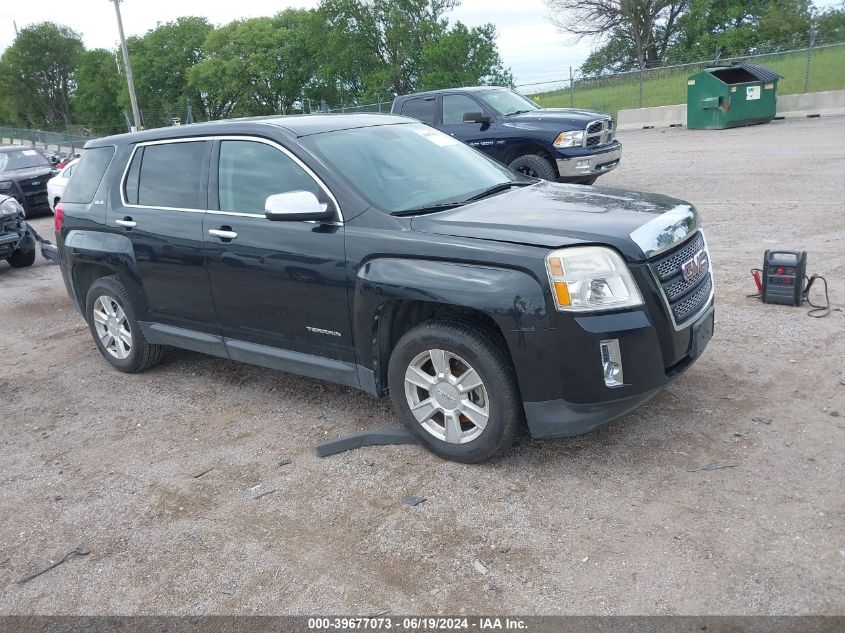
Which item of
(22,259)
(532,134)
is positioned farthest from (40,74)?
(532,134)

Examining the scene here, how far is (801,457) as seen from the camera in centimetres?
382

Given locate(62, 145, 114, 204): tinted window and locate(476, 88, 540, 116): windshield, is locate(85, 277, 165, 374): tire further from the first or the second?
locate(476, 88, 540, 116): windshield

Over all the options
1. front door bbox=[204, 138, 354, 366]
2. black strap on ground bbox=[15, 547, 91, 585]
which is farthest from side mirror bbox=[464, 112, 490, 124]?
black strap on ground bbox=[15, 547, 91, 585]

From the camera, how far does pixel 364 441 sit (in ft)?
14.4

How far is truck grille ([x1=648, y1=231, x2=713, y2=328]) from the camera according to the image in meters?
3.77

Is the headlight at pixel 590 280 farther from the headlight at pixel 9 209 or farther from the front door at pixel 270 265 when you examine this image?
the headlight at pixel 9 209

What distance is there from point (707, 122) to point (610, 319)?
20.0 m

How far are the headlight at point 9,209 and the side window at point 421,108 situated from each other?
20.7 ft

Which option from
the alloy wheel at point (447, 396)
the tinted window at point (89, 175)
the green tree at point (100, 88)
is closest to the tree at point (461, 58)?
the tinted window at point (89, 175)

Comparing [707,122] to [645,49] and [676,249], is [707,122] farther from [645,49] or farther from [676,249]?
[645,49]

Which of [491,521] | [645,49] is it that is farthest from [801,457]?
[645,49]

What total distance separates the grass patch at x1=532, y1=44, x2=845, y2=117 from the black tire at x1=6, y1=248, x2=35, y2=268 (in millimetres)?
18393

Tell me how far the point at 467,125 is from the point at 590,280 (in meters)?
8.89

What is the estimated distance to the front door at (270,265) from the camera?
432 cm
